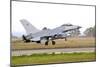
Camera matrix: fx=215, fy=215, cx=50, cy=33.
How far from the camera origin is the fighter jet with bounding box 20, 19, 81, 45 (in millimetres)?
2295

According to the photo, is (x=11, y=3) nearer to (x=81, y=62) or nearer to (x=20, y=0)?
(x=20, y=0)

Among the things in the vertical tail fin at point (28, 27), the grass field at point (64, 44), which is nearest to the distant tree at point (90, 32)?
Answer: the grass field at point (64, 44)

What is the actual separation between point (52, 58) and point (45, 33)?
0.95 feet

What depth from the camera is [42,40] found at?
7.74 ft

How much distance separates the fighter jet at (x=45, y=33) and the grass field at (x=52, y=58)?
0.16 m

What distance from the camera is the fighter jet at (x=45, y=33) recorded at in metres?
2.29

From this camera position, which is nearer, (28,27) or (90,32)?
(28,27)

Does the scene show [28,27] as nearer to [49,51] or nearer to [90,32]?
[49,51]

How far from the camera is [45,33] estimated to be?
2365 mm

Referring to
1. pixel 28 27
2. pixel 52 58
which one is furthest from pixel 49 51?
pixel 28 27

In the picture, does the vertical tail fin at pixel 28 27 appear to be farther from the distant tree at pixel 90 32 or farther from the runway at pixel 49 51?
the distant tree at pixel 90 32

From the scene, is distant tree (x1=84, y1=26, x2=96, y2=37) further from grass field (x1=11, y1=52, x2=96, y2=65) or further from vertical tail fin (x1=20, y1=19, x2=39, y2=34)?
vertical tail fin (x1=20, y1=19, x2=39, y2=34)

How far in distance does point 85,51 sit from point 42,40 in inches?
22.2

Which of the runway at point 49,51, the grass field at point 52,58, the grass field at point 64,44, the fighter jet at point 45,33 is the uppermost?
the fighter jet at point 45,33
